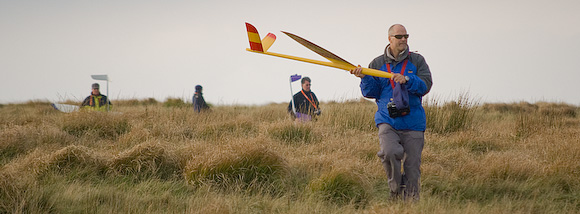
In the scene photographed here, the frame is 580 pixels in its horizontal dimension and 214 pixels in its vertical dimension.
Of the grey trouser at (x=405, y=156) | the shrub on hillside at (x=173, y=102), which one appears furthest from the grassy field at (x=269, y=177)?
the shrub on hillside at (x=173, y=102)

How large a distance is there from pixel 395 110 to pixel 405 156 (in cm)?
50

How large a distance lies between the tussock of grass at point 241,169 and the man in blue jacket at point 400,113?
50.9 inches

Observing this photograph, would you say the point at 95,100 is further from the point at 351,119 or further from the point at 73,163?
the point at 73,163

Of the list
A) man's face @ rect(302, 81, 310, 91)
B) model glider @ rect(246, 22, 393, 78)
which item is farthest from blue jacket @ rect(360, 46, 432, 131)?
man's face @ rect(302, 81, 310, 91)

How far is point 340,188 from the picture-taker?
470 cm

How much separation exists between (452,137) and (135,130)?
571 cm

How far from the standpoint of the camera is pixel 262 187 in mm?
4816

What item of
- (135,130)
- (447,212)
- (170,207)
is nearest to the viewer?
(447,212)

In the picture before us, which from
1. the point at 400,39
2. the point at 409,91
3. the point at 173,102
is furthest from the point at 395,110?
the point at 173,102

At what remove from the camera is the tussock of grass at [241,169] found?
16.3 feet

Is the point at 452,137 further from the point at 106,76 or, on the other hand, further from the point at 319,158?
the point at 106,76

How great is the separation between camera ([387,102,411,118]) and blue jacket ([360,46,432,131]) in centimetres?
7

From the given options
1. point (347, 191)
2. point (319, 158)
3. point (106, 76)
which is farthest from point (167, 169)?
point (106, 76)

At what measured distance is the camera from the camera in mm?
4270
